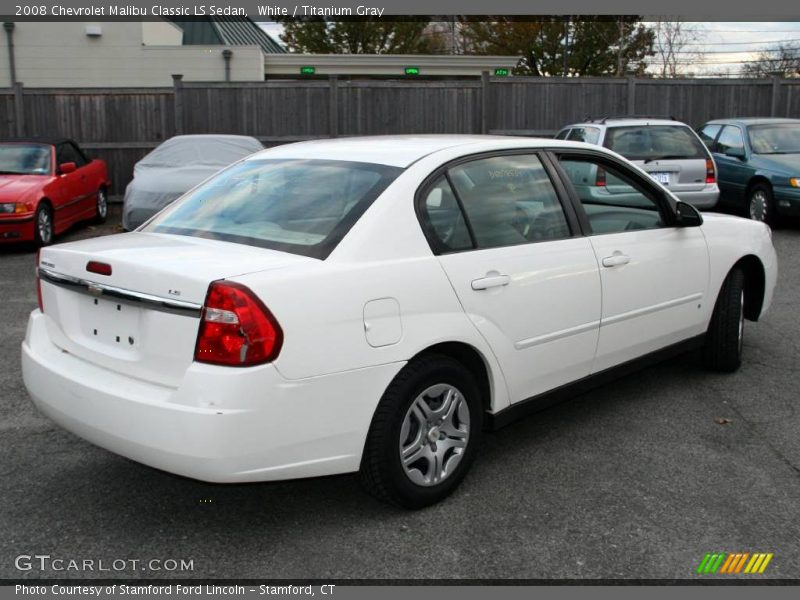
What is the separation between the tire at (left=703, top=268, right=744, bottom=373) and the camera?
224 inches

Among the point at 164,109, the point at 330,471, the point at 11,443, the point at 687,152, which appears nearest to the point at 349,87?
the point at 164,109

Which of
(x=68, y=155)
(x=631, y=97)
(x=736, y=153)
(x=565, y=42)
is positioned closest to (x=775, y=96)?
(x=631, y=97)

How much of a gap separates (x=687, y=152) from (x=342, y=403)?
10.1m

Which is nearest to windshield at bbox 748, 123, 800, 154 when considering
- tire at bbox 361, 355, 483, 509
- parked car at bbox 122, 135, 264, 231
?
parked car at bbox 122, 135, 264, 231

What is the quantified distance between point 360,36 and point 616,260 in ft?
118

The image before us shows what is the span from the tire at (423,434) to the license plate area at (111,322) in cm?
103

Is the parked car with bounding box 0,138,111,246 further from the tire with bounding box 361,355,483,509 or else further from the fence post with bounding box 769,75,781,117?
the fence post with bounding box 769,75,781,117

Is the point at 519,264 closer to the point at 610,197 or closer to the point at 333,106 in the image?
the point at 610,197

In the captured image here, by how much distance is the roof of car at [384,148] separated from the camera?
13.6 ft

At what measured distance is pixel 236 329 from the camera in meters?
3.19

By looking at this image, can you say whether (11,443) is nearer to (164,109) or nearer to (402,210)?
(402,210)

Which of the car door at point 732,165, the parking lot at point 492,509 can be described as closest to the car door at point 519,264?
the parking lot at point 492,509

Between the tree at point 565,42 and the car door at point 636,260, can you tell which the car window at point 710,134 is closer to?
the car door at point 636,260

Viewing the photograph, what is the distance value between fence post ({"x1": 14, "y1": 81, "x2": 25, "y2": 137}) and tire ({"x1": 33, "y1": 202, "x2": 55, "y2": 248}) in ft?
17.6
